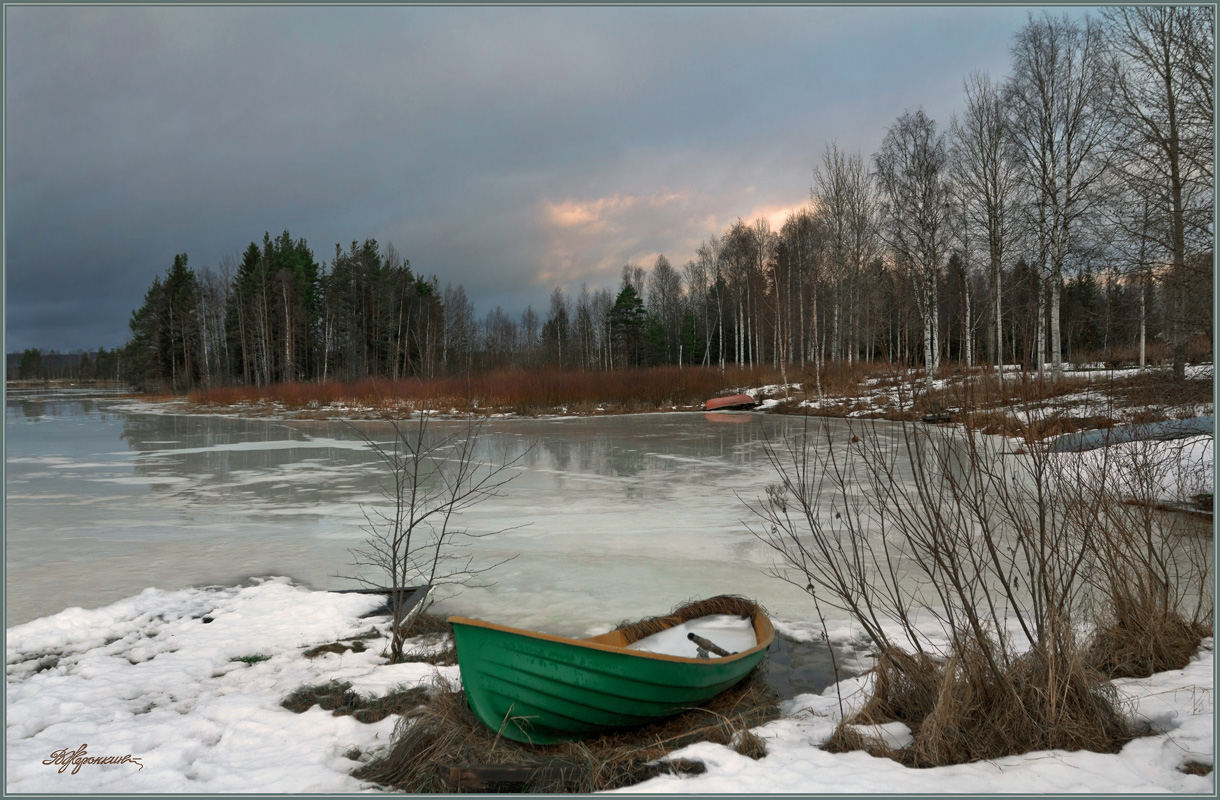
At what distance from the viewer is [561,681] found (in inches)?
128

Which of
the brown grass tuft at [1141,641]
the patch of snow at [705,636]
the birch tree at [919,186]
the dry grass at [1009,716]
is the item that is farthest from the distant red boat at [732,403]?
the dry grass at [1009,716]

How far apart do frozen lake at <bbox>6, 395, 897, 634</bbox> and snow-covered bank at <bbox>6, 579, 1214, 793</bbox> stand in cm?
100

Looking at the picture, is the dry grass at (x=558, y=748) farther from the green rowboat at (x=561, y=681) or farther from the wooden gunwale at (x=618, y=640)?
the wooden gunwale at (x=618, y=640)

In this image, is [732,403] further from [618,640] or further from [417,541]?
[618,640]

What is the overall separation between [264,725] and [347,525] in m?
4.62

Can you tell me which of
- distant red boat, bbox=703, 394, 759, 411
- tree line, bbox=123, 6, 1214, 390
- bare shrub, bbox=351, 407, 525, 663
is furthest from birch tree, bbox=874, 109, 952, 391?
bare shrub, bbox=351, 407, 525, 663

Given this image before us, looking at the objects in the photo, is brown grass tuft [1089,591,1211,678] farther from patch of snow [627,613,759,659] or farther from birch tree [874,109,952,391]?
birch tree [874,109,952,391]

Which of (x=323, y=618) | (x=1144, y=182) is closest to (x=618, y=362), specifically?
(x=1144, y=182)

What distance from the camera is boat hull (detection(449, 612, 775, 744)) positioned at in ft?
10.5

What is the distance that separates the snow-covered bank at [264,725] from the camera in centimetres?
280

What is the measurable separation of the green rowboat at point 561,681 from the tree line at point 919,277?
2075 mm

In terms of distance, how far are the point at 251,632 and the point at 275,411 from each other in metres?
28.3

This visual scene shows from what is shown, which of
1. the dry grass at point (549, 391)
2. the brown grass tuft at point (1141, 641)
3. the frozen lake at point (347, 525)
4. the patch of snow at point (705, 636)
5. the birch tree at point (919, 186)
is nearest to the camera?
the brown grass tuft at point (1141, 641)

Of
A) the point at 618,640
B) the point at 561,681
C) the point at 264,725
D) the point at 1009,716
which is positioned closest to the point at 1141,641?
the point at 1009,716
